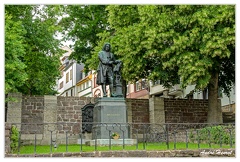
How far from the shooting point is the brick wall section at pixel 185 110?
19.6 metres

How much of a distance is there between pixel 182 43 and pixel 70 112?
6486mm

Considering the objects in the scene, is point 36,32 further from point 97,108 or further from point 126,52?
point 97,108

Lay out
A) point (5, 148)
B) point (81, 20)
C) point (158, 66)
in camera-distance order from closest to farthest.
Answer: point (5, 148), point (158, 66), point (81, 20)

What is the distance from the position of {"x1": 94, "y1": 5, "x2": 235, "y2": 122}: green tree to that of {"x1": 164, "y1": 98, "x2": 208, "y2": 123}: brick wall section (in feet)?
7.41

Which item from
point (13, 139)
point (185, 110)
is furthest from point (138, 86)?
point (13, 139)

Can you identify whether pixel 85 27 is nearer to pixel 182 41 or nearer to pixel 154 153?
pixel 182 41

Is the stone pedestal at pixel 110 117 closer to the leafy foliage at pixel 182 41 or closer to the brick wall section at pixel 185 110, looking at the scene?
the leafy foliage at pixel 182 41

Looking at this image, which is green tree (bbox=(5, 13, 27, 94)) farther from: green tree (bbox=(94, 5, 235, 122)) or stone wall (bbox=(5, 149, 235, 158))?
green tree (bbox=(94, 5, 235, 122))

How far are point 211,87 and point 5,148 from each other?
10.8 meters

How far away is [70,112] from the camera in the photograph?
1781 cm

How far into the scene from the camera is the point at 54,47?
19750 mm

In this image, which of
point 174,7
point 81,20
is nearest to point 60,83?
point 81,20

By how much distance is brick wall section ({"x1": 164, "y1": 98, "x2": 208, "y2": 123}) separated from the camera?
771 inches

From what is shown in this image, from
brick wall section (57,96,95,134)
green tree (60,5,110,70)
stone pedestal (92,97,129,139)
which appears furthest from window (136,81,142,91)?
stone pedestal (92,97,129,139)
